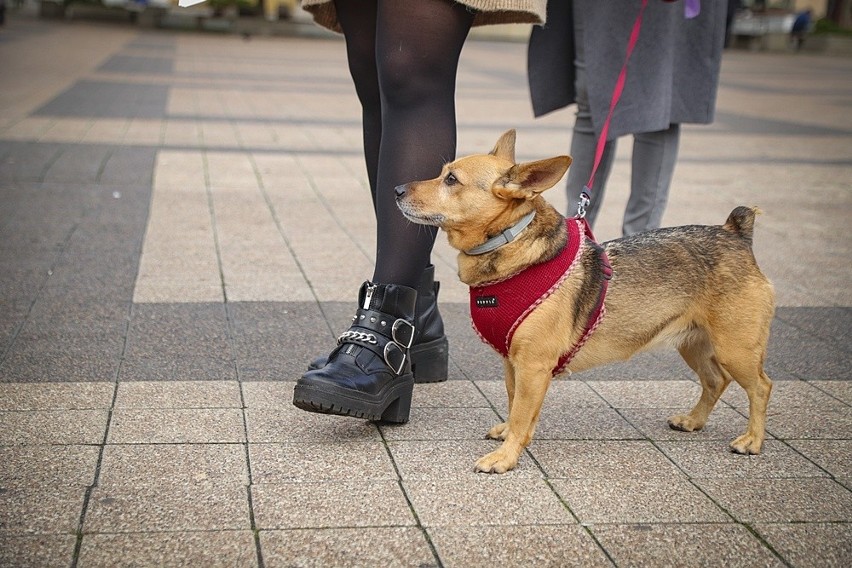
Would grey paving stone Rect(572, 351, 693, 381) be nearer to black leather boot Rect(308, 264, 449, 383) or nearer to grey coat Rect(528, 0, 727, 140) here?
black leather boot Rect(308, 264, 449, 383)

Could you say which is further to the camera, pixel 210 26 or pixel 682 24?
pixel 210 26

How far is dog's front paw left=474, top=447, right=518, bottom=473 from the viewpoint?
2.86 metres

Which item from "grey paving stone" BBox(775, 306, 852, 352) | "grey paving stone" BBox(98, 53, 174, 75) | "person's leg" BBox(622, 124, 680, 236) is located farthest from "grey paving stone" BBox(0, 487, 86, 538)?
"grey paving stone" BBox(98, 53, 174, 75)

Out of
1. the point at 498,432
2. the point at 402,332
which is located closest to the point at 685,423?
the point at 498,432

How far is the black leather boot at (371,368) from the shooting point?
296 cm

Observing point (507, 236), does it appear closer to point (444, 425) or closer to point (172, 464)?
point (444, 425)

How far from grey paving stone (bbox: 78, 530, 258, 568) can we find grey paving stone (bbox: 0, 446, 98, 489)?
34 centimetres

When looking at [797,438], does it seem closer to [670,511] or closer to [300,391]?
[670,511]

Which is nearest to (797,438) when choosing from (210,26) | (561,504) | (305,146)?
(561,504)

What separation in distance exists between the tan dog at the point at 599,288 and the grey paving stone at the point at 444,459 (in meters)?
0.05

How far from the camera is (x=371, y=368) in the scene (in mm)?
3059

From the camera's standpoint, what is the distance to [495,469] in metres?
2.87

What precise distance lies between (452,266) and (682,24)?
70.0 inches

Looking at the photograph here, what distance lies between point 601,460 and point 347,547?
3.25 feet
